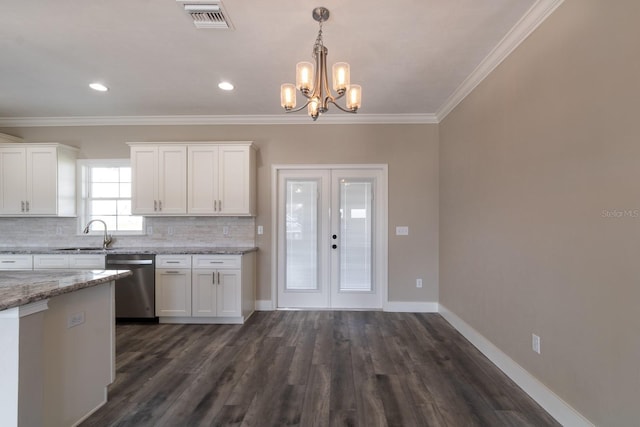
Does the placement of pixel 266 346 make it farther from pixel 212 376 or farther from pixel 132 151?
pixel 132 151

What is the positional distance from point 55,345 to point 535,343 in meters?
3.15

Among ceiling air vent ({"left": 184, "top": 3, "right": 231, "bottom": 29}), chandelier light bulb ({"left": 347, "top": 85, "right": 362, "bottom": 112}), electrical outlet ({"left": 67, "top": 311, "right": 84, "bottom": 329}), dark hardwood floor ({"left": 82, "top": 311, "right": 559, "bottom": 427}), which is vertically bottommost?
dark hardwood floor ({"left": 82, "top": 311, "right": 559, "bottom": 427})

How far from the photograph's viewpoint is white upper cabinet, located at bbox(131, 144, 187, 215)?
3.92 meters

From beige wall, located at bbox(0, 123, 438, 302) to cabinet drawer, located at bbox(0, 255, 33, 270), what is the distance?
1571 mm

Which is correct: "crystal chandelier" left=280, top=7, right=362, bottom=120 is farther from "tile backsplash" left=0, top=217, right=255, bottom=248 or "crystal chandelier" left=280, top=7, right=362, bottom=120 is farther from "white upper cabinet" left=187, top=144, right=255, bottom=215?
"tile backsplash" left=0, top=217, right=255, bottom=248

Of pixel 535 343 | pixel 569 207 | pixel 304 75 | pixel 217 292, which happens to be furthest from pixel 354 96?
pixel 217 292

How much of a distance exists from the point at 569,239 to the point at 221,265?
3389mm

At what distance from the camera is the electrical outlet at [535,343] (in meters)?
2.10

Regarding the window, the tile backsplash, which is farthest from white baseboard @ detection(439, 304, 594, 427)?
the window

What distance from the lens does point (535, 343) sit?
2131 millimetres

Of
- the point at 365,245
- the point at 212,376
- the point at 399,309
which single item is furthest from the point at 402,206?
the point at 212,376

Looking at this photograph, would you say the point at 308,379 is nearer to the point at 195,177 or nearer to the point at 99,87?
the point at 195,177

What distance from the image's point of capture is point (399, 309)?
4.14 meters

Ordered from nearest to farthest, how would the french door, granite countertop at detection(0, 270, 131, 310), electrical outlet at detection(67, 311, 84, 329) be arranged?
granite countertop at detection(0, 270, 131, 310)
electrical outlet at detection(67, 311, 84, 329)
the french door
